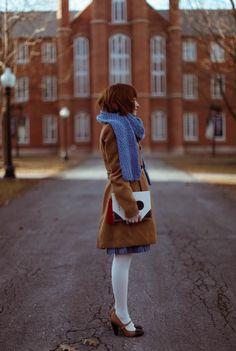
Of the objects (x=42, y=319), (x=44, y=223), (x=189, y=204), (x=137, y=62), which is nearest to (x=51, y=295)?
(x=42, y=319)

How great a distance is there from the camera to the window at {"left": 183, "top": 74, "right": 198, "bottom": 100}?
2229 inches

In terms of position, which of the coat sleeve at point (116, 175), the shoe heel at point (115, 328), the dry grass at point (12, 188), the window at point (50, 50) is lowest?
the dry grass at point (12, 188)

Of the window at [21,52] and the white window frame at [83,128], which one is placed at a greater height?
the window at [21,52]

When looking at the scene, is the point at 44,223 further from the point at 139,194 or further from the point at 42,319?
the point at 139,194

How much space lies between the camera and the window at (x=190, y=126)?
183 ft

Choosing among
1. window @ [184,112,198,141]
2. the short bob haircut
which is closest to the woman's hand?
the short bob haircut

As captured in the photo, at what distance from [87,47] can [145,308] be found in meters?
50.1

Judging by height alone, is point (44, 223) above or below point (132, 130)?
below

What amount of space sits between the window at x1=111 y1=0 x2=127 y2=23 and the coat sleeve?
50.3 metres

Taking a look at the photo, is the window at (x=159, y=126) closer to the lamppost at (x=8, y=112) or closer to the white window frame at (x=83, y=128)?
the white window frame at (x=83, y=128)

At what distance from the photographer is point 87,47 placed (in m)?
53.1

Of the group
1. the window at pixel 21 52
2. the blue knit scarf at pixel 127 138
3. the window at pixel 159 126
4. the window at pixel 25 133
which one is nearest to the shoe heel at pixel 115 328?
the blue knit scarf at pixel 127 138

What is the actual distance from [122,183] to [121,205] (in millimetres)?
151

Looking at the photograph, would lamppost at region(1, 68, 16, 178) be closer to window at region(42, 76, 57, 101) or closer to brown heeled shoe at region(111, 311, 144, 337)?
brown heeled shoe at region(111, 311, 144, 337)
